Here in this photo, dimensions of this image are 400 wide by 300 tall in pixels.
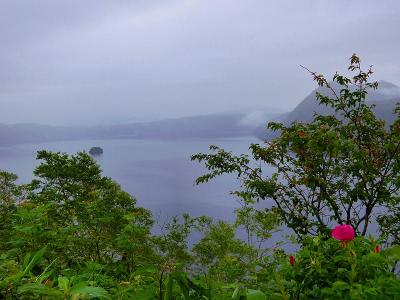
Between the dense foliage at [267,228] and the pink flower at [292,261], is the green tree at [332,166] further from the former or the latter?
the pink flower at [292,261]

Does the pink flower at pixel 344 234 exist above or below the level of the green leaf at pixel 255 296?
above

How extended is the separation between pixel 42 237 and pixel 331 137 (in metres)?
5.67

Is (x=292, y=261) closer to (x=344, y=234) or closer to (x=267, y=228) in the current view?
(x=344, y=234)

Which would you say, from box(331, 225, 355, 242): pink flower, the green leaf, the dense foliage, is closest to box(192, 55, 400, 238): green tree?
the dense foliage

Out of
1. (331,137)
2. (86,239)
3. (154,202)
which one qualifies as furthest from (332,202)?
(154,202)

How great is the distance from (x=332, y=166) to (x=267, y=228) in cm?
1413

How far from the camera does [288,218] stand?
10.2 metres

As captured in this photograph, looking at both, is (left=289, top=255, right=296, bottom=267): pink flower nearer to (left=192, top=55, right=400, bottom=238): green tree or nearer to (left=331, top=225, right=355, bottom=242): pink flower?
(left=331, top=225, right=355, bottom=242): pink flower

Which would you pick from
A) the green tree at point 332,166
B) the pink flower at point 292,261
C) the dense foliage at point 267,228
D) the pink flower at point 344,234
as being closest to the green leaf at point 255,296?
the dense foliage at point 267,228

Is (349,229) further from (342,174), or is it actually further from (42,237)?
(342,174)

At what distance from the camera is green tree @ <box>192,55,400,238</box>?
30.4ft

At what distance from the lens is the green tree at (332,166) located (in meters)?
9.26

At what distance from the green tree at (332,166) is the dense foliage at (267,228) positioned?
3 cm

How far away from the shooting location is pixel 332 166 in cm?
973
